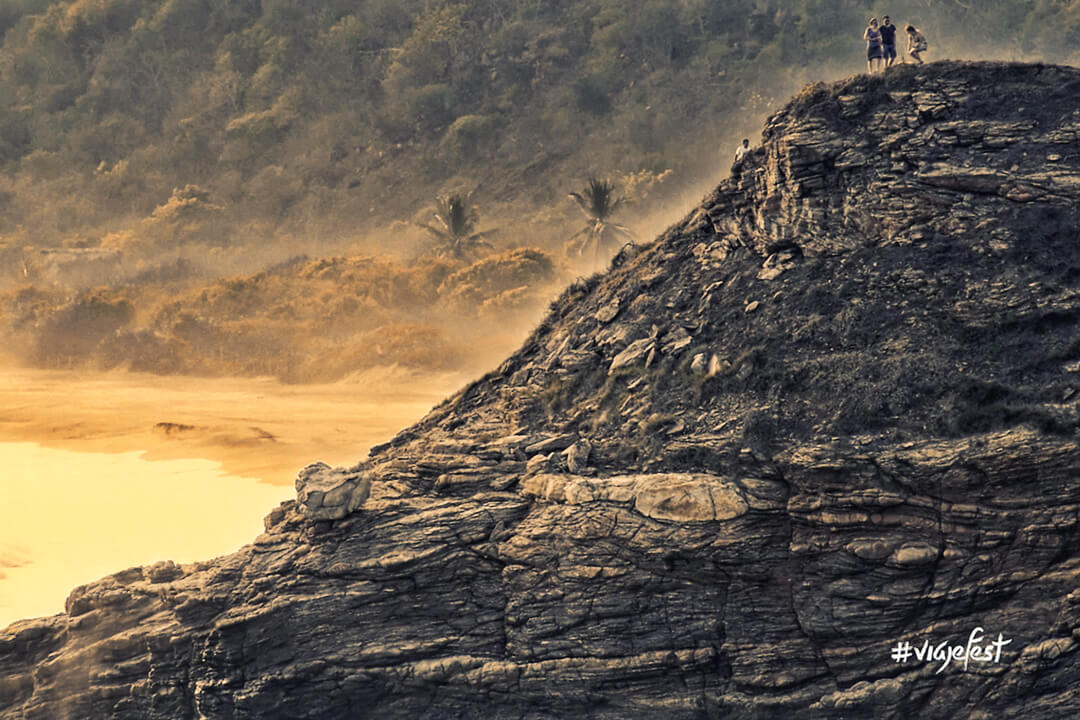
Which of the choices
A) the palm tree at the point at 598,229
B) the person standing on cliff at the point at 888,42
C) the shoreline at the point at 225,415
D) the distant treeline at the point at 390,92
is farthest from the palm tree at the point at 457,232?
the person standing on cliff at the point at 888,42

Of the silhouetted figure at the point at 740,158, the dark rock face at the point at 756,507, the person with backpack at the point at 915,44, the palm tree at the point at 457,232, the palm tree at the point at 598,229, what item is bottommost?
the dark rock face at the point at 756,507

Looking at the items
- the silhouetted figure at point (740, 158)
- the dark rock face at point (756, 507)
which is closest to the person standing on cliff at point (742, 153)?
the silhouetted figure at point (740, 158)

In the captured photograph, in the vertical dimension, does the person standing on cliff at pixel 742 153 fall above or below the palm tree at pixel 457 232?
below

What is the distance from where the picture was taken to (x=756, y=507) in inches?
531

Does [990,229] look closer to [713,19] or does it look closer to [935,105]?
[935,105]

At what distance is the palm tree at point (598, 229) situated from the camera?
52.9m

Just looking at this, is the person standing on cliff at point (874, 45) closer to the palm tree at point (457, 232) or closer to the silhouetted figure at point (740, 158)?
the silhouetted figure at point (740, 158)

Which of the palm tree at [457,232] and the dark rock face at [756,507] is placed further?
the palm tree at [457,232]

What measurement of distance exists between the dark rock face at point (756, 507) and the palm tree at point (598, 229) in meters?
36.3

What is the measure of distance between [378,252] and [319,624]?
1921 inches

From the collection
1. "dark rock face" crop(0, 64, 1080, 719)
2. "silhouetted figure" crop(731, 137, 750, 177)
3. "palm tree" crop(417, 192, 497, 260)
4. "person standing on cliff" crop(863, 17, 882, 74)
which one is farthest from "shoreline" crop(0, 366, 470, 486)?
"person standing on cliff" crop(863, 17, 882, 74)

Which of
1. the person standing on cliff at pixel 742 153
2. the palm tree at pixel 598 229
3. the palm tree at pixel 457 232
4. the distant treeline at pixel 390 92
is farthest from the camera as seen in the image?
the distant treeline at pixel 390 92

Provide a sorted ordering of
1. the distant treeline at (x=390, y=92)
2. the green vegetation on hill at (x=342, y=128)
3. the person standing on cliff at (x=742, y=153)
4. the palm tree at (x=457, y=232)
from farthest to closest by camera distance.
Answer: the distant treeline at (x=390, y=92) → the palm tree at (x=457, y=232) → the green vegetation on hill at (x=342, y=128) → the person standing on cliff at (x=742, y=153)

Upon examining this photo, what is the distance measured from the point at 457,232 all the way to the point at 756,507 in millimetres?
46511
